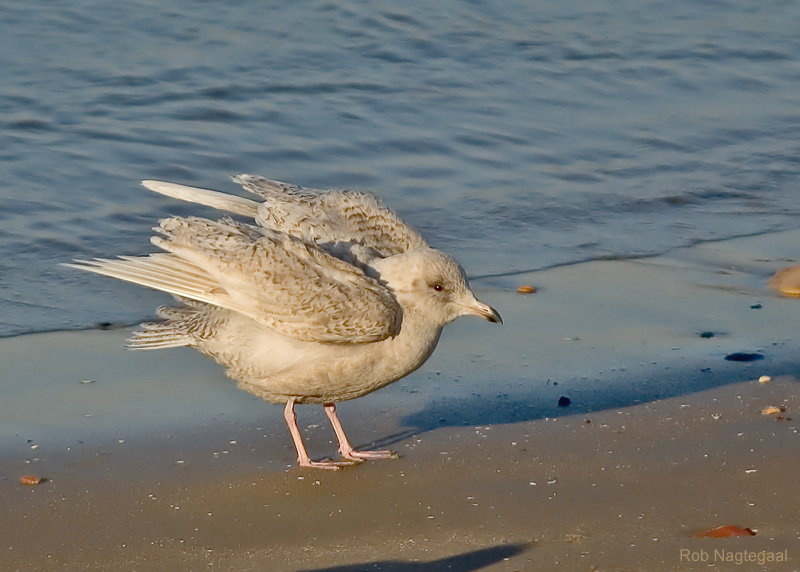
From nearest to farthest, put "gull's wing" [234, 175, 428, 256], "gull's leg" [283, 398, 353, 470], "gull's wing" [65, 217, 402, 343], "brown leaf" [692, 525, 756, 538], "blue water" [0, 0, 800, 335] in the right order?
"brown leaf" [692, 525, 756, 538] → "gull's wing" [65, 217, 402, 343] → "gull's leg" [283, 398, 353, 470] → "gull's wing" [234, 175, 428, 256] → "blue water" [0, 0, 800, 335]

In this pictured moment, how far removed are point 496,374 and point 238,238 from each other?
1.54 m

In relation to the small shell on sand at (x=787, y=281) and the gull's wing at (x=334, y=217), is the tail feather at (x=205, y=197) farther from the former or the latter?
the small shell on sand at (x=787, y=281)

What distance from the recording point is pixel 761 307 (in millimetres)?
6977

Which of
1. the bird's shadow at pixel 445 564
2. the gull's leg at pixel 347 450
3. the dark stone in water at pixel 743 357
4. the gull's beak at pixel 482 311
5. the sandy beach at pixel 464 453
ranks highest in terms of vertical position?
the gull's beak at pixel 482 311

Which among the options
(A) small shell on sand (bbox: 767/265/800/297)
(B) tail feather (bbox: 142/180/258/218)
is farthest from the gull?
(A) small shell on sand (bbox: 767/265/800/297)

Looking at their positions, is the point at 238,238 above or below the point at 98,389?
above

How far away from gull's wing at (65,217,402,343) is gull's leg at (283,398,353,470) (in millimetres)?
401

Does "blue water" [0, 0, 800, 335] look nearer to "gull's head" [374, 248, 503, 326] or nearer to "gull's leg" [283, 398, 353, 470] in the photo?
"gull's leg" [283, 398, 353, 470]

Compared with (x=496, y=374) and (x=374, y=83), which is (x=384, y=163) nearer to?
(x=374, y=83)

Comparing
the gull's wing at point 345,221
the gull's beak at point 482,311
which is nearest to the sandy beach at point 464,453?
the gull's beak at point 482,311

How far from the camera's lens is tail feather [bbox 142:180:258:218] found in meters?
6.00

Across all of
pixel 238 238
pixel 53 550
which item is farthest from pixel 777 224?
pixel 53 550

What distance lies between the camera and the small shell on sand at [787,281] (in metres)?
7.18

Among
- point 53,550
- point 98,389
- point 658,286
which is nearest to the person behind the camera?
point 53,550
